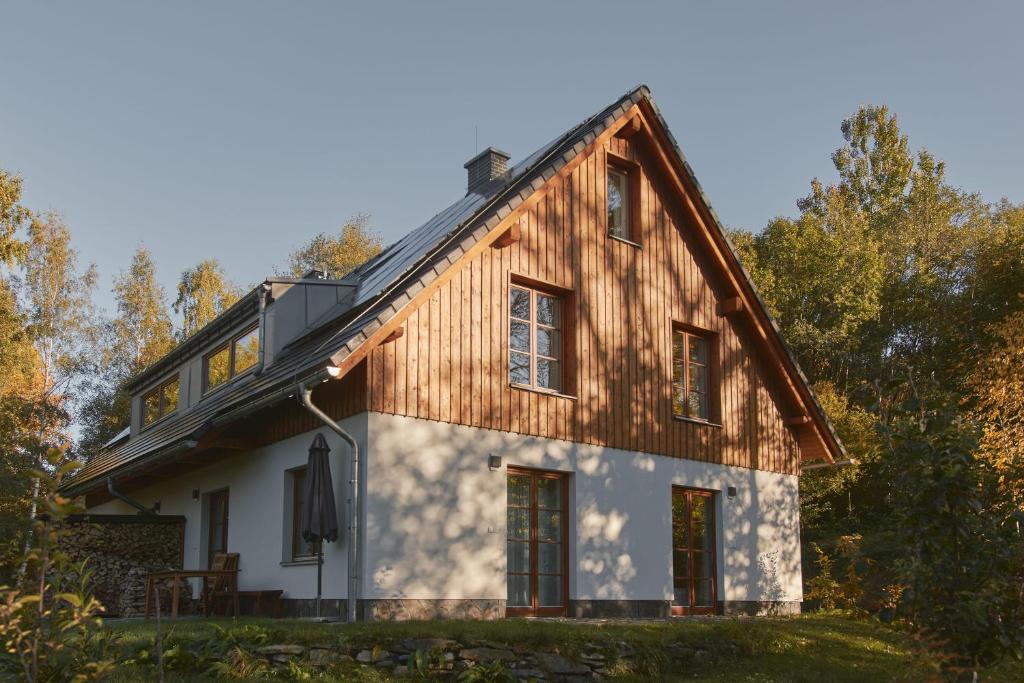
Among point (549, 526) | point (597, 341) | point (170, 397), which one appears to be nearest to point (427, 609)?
point (549, 526)

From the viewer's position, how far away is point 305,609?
12438mm

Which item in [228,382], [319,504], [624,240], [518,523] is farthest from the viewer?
[228,382]

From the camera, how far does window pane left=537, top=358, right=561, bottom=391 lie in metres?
13.8

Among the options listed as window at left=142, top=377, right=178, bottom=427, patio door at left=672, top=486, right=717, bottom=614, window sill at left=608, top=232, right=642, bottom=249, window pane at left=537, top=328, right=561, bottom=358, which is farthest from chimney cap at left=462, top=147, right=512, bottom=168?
window at left=142, top=377, right=178, bottom=427

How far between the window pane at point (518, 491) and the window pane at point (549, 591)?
102cm

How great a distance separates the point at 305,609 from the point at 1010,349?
1534 centimetres

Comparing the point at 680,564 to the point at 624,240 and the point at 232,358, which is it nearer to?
the point at 624,240

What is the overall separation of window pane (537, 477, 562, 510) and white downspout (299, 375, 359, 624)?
2.84 meters

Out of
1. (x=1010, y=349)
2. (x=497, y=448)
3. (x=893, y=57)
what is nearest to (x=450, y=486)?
(x=497, y=448)

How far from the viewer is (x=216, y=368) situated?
18.0 m

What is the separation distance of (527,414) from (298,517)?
3280mm

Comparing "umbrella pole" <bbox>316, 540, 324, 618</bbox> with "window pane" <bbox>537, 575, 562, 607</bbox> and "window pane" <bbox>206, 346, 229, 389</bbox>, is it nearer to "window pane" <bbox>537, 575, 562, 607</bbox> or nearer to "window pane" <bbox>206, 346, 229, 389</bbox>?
"window pane" <bbox>537, 575, 562, 607</bbox>

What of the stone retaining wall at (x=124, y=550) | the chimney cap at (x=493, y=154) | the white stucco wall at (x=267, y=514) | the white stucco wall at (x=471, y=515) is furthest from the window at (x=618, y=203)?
the stone retaining wall at (x=124, y=550)

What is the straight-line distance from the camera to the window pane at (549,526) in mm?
13307
